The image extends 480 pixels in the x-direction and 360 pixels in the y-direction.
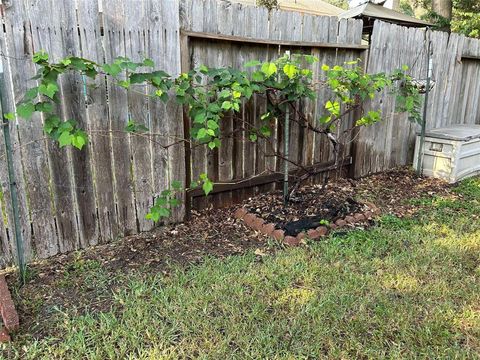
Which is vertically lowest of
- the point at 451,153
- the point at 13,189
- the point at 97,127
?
the point at 451,153

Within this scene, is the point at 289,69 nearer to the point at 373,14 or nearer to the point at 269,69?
the point at 269,69

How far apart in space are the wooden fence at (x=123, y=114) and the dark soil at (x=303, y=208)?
0.25m

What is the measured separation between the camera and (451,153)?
4652mm

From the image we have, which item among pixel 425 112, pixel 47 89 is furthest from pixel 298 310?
pixel 425 112

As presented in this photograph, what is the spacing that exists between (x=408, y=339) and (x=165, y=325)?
1243 mm

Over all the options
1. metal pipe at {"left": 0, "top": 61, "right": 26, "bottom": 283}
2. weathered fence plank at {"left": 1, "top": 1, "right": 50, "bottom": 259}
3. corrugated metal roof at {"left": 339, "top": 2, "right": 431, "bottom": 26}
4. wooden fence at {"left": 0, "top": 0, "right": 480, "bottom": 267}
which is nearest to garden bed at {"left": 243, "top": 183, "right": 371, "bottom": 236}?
wooden fence at {"left": 0, "top": 0, "right": 480, "bottom": 267}

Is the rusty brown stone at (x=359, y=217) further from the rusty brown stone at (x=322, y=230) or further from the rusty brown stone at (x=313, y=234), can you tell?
the rusty brown stone at (x=313, y=234)

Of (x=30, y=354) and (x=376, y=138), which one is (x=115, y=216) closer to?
(x=30, y=354)

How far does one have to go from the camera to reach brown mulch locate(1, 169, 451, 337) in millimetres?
2291

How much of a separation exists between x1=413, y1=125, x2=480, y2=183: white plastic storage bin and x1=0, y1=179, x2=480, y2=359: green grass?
1834 millimetres

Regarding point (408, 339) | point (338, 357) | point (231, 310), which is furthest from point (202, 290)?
point (408, 339)

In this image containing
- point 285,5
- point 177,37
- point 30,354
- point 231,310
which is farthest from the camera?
point 285,5

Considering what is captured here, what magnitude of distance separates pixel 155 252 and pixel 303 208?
1.41m

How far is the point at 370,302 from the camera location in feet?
7.57
